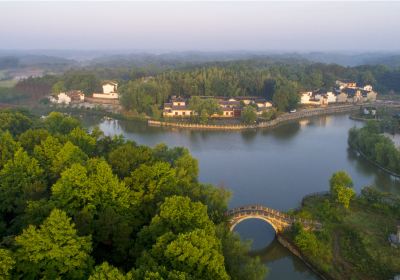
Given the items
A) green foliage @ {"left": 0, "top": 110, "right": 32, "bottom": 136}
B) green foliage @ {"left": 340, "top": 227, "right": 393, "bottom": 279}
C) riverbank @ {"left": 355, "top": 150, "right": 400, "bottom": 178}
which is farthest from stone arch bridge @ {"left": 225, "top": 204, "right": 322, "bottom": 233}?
green foliage @ {"left": 0, "top": 110, "right": 32, "bottom": 136}

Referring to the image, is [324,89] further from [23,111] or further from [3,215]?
[3,215]

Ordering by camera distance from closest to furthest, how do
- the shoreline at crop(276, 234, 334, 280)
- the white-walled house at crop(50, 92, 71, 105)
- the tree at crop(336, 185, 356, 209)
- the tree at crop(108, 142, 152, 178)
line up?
the shoreline at crop(276, 234, 334, 280), the tree at crop(108, 142, 152, 178), the tree at crop(336, 185, 356, 209), the white-walled house at crop(50, 92, 71, 105)

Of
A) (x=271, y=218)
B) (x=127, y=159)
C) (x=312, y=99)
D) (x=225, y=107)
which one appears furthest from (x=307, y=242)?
(x=312, y=99)

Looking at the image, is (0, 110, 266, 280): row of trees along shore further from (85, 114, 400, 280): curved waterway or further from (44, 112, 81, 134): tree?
(44, 112, 81, 134): tree

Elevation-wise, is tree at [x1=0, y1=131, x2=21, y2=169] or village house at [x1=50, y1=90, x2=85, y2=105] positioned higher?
tree at [x1=0, y1=131, x2=21, y2=169]

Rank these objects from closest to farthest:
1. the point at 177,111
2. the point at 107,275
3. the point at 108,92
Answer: the point at 107,275, the point at 177,111, the point at 108,92

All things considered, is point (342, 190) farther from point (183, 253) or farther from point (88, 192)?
point (88, 192)

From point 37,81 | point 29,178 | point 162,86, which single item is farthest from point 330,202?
point 37,81

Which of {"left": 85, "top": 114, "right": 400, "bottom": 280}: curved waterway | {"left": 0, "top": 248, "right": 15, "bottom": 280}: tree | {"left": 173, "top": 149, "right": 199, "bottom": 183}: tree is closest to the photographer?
{"left": 0, "top": 248, "right": 15, "bottom": 280}: tree
